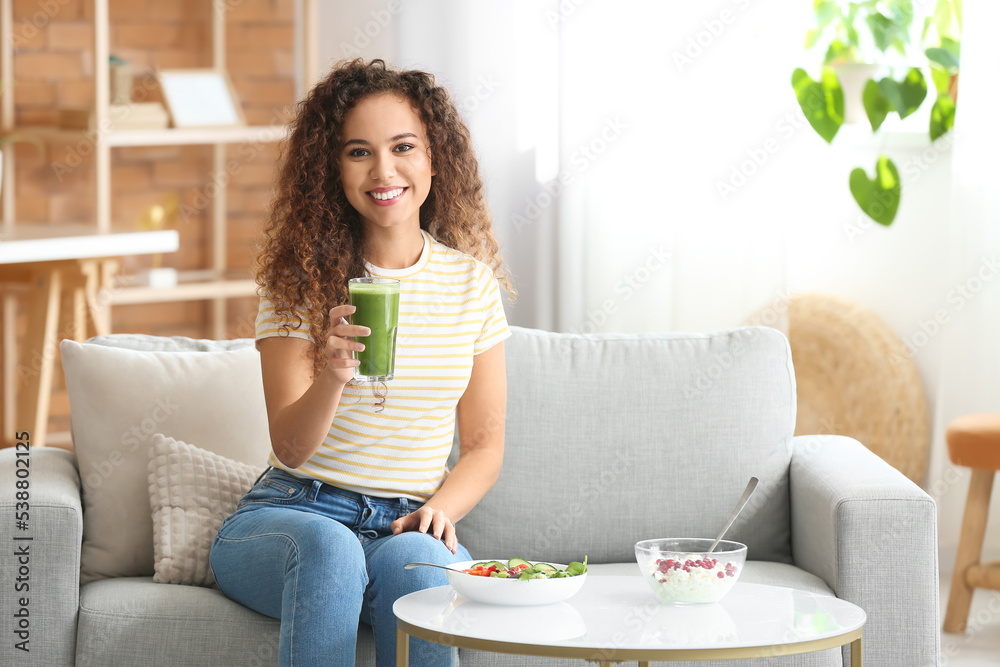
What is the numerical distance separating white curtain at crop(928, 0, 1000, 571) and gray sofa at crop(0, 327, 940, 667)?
3.22 ft

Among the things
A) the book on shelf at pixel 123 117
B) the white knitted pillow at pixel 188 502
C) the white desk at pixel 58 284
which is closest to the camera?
the white knitted pillow at pixel 188 502

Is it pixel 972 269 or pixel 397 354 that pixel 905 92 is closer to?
pixel 972 269

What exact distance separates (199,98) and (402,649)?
119 inches

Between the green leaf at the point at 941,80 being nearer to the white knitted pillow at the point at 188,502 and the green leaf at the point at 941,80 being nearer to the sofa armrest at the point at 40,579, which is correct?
the white knitted pillow at the point at 188,502

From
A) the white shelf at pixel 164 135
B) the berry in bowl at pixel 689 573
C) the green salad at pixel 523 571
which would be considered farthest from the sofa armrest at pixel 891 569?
the white shelf at pixel 164 135

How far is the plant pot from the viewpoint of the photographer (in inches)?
129

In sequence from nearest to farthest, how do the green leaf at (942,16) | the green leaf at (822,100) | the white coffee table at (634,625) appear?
the white coffee table at (634,625) → the green leaf at (822,100) → the green leaf at (942,16)

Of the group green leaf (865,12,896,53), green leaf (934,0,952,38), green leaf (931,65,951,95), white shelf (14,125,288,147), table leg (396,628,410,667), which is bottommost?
table leg (396,628,410,667)

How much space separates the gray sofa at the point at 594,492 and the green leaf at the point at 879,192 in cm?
125

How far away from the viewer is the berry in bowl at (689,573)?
1502 millimetres

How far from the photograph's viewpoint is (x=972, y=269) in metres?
3.10

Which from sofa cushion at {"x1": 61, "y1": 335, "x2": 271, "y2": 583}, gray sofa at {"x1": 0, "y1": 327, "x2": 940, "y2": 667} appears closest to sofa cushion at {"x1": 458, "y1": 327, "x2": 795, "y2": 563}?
gray sofa at {"x1": 0, "y1": 327, "x2": 940, "y2": 667}

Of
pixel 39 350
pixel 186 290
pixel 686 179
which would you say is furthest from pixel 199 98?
pixel 686 179

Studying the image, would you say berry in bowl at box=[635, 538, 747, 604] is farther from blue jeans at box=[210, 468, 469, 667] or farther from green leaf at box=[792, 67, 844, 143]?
green leaf at box=[792, 67, 844, 143]
